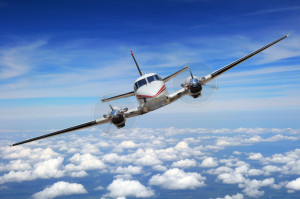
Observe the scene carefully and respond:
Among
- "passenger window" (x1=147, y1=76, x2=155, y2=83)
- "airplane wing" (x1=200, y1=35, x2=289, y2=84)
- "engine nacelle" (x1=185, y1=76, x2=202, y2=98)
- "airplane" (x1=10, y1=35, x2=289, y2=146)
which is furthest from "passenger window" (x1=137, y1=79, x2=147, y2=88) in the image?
"airplane wing" (x1=200, y1=35, x2=289, y2=84)

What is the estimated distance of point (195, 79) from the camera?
28.3 m

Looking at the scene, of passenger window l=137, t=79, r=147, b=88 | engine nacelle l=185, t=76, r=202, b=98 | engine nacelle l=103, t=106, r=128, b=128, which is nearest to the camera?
engine nacelle l=103, t=106, r=128, b=128

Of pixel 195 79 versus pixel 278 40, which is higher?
pixel 278 40

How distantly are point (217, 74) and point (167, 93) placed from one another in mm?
7829

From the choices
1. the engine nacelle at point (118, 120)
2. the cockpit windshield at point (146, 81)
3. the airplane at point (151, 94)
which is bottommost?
the engine nacelle at point (118, 120)

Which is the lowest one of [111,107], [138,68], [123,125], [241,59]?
[123,125]

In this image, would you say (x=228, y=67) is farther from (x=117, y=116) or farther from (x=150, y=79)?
(x=117, y=116)

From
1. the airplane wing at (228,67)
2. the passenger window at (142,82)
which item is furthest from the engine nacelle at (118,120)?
the airplane wing at (228,67)

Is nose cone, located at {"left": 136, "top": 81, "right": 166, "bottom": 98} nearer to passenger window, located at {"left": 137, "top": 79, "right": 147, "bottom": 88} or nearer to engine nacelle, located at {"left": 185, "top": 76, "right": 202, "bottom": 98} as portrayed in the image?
passenger window, located at {"left": 137, "top": 79, "right": 147, "bottom": 88}

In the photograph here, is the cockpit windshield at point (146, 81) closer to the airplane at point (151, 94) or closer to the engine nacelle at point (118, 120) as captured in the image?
the airplane at point (151, 94)

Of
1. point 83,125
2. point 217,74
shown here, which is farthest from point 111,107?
point 217,74

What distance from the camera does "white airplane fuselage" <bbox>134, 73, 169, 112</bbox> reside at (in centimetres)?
2535

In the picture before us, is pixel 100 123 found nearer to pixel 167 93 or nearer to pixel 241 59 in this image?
pixel 167 93

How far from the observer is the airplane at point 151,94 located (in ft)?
84.3
